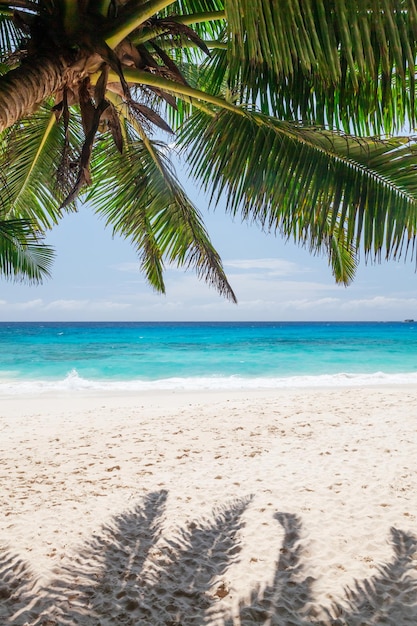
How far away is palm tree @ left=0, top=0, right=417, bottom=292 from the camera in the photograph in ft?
6.69

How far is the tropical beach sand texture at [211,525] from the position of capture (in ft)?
8.57

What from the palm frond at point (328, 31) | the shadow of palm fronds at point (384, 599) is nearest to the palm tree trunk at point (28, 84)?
the palm frond at point (328, 31)

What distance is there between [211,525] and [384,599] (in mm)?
1337

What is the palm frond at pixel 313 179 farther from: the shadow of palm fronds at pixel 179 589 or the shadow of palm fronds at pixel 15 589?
the shadow of palm fronds at pixel 15 589

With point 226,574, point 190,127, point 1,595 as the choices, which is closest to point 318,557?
point 226,574

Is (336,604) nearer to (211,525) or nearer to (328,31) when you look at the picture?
(211,525)

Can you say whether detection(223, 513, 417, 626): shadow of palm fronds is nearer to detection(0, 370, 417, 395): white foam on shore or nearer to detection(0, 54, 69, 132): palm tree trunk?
detection(0, 54, 69, 132): palm tree trunk

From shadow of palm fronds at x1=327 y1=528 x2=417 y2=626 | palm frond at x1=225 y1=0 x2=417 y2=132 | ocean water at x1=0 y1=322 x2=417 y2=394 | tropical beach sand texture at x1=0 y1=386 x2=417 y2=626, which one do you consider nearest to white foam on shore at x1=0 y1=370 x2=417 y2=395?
ocean water at x1=0 y1=322 x2=417 y2=394

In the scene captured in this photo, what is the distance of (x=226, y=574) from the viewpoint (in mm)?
2916

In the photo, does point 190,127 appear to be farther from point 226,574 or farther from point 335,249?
point 226,574

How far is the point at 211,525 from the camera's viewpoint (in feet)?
11.8

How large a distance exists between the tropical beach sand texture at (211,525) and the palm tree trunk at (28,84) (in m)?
2.61

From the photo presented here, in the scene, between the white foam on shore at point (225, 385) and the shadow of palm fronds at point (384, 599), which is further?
the white foam on shore at point (225, 385)

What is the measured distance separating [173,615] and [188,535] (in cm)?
89
